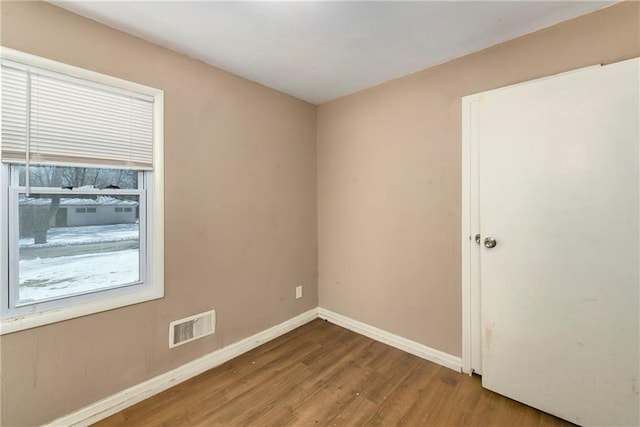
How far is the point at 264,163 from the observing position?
7.97 feet

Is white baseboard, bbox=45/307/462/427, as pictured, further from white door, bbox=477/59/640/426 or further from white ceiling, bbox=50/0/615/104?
white ceiling, bbox=50/0/615/104

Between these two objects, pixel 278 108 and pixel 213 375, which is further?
pixel 278 108

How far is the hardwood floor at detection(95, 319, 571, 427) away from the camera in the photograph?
1.56 metres

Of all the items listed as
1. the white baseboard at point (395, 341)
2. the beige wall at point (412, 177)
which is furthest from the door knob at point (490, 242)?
the white baseboard at point (395, 341)

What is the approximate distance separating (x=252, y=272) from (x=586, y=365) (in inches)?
89.1

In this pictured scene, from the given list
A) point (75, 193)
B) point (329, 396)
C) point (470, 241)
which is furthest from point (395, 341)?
point (75, 193)

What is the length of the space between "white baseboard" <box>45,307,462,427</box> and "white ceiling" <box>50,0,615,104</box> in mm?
2228

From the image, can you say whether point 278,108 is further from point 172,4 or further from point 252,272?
point 252,272

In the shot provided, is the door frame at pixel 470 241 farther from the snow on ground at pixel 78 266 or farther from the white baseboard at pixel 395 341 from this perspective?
the snow on ground at pixel 78 266

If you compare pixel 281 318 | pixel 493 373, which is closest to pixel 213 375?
pixel 281 318

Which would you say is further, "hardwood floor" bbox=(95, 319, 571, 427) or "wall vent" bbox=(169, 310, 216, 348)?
"wall vent" bbox=(169, 310, 216, 348)

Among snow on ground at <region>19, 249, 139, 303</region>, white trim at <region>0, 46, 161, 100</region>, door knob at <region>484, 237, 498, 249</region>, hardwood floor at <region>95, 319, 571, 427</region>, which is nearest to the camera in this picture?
white trim at <region>0, 46, 161, 100</region>

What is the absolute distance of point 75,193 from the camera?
1.58 metres

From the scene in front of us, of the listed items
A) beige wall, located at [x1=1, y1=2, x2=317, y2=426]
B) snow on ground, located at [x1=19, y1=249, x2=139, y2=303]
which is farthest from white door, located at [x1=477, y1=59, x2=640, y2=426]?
snow on ground, located at [x1=19, y1=249, x2=139, y2=303]
